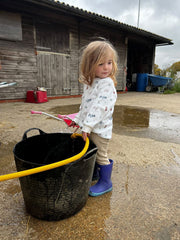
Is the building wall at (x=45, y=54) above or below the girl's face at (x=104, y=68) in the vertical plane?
above

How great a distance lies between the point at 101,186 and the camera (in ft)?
4.73

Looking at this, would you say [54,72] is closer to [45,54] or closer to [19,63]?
[45,54]

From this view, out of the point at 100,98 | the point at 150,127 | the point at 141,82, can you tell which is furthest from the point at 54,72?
the point at 141,82

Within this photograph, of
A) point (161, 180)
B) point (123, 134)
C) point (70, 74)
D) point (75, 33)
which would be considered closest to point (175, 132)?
point (123, 134)

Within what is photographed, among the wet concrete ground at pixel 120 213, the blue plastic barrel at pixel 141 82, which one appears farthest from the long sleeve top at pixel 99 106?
the blue plastic barrel at pixel 141 82

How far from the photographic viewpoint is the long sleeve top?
48.8 inches

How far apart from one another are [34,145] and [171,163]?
1495mm

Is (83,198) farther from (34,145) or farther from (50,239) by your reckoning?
(34,145)

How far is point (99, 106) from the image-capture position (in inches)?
49.6

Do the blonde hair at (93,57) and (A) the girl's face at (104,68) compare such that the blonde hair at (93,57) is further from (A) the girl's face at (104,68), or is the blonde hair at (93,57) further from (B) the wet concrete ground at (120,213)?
(B) the wet concrete ground at (120,213)

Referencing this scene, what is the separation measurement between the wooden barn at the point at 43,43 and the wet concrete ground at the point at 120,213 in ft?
16.0

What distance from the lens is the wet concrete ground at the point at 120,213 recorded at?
106 centimetres

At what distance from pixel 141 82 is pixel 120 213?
11432mm

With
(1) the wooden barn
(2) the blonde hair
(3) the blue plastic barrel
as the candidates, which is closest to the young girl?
(2) the blonde hair
